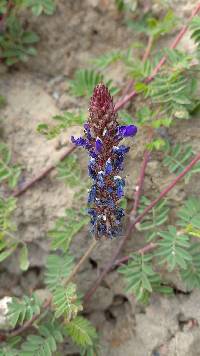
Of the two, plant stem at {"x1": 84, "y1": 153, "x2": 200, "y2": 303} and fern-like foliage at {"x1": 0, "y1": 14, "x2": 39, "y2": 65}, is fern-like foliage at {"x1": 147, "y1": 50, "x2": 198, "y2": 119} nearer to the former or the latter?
plant stem at {"x1": 84, "y1": 153, "x2": 200, "y2": 303}

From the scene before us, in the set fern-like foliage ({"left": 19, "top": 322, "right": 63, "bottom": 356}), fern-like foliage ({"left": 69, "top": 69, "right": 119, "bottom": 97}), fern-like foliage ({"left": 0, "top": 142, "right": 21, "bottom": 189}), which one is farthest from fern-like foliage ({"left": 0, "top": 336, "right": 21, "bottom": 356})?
fern-like foliage ({"left": 69, "top": 69, "right": 119, "bottom": 97})

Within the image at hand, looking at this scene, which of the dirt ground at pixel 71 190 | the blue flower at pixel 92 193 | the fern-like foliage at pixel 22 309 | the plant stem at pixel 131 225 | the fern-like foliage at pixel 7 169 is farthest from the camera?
the fern-like foliage at pixel 7 169

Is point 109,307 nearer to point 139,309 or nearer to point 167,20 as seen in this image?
point 139,309

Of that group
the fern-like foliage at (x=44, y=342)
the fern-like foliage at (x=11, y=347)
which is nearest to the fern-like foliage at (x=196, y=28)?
the fern-like foliage at (x=44, y=342)

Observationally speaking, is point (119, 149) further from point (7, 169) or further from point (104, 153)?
point (7, 169)

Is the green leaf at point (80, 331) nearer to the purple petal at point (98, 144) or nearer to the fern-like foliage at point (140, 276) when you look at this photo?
the fern-like foliage at point (140, 276)

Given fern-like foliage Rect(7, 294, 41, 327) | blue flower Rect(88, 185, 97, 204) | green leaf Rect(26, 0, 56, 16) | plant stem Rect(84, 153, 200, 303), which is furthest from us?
green leaf Rect(26, 0, 56, 16)
